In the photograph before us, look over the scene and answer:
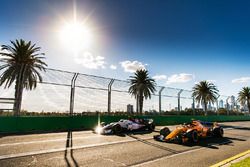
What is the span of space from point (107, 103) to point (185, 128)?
8.34 metres

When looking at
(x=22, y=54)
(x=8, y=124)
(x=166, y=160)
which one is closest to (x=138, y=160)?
(x=166, y=160)

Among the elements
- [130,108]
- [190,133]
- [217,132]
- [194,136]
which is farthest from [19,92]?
[217,132]

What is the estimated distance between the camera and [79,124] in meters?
16.4

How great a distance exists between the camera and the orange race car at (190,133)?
9914 millimetres

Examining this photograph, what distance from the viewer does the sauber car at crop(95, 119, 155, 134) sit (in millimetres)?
13109

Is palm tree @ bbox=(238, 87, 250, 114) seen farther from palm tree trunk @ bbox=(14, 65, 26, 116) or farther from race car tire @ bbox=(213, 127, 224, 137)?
palm tree trunk @ bbox=(14, 65, 26, 116)

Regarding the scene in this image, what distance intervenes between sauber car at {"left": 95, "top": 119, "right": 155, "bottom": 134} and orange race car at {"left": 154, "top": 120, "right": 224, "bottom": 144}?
318 cm

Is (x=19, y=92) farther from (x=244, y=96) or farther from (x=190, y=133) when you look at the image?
(x=244, y=96)

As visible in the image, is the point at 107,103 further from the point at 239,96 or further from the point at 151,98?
the point at 239,96

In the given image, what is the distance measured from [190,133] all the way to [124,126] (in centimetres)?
507

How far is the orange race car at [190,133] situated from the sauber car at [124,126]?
Result: 3.18 m

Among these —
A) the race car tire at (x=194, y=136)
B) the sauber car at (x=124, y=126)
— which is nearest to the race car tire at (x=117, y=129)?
the sauber car at (x=124, y=126)

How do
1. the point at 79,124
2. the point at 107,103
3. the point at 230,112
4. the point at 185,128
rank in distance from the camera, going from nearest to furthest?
1. the point at 185,128
2. the point at 79,124
3. the point at 107,103
4. the point at 230,112

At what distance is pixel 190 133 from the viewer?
10.0m
